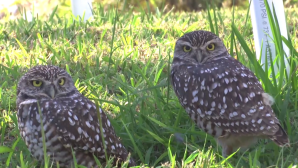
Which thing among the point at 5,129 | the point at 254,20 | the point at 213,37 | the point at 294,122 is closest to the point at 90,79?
the point at 5,129

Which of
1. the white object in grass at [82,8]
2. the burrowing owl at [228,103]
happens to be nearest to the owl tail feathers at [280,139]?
the burrowing owl at [228,103]

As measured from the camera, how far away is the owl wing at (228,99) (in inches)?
140

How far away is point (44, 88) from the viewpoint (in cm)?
363

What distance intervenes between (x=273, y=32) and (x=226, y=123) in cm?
91

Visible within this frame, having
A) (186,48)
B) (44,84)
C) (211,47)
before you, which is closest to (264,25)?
(211,47)

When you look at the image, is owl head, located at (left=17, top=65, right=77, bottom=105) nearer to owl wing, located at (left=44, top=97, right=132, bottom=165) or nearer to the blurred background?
owl wing, located at (left=44, top=97, right=132, bottom=165)

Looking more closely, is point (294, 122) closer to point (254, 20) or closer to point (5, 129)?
point (254, 20)

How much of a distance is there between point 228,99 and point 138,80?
138 cm

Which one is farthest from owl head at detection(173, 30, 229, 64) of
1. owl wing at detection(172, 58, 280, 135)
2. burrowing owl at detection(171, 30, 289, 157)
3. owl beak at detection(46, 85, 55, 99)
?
owl beak at detection(46, 85, 55, 99)

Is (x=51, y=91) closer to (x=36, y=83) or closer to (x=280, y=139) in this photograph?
(x=36, y=83)

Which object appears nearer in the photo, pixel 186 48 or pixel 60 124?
pixel 60 124

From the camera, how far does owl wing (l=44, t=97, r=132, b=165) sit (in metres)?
3.42

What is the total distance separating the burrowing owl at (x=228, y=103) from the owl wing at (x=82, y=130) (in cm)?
62

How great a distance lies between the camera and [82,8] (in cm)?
647
